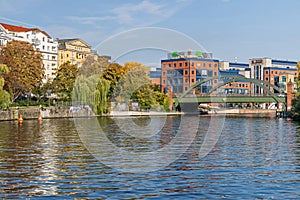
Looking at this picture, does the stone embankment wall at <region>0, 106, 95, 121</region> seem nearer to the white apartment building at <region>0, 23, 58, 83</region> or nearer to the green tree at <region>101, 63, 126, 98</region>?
the green tree at <region>101, 63, 126, 98</region>

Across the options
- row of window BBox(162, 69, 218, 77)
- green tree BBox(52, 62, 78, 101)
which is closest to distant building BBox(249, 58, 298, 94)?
row of window BBox(162, 69, 218, 77)

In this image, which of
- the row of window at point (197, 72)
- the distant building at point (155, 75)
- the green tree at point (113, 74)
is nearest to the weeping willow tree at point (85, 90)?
the green tree at point (113, 74)

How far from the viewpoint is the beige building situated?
131125mm

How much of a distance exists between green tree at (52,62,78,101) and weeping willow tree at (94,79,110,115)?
10.3 metres

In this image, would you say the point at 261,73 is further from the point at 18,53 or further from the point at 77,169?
the point at 77,169

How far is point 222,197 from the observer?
1692 cm

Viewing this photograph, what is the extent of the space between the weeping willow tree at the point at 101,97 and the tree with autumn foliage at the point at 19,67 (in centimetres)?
1230

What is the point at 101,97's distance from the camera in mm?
85125

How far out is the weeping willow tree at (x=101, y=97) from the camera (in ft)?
272

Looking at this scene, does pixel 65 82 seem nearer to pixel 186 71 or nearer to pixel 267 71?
pixel 186 71

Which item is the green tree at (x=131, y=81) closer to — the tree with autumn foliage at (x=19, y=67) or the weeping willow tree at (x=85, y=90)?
the weeping willow tree at (x=85, y=90)

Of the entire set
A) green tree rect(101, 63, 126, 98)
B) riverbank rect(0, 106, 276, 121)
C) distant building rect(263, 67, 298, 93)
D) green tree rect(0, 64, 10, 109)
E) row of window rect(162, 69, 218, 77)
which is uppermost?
distant building rect(263, 67, 298, 93)

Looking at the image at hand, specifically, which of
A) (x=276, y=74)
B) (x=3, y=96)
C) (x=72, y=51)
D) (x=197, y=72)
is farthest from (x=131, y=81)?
(x=276, y=74)

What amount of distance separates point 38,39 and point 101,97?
1670 inches
